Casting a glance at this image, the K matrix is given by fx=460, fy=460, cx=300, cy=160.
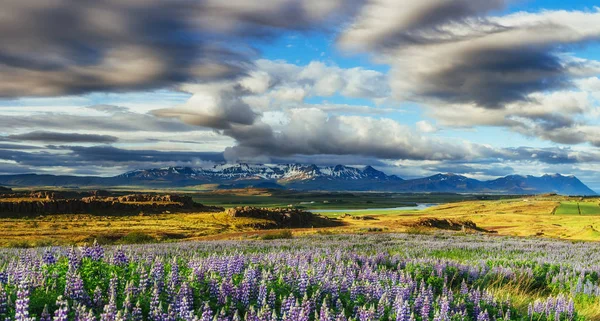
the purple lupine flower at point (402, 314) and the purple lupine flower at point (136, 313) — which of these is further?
the purple lupine flower at point (402, 314)

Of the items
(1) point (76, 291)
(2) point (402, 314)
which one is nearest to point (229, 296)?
(1) point (76, 291)

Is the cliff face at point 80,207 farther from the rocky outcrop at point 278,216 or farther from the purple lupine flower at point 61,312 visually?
the purple lupine flower at point 61,312

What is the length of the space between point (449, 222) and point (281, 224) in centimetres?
3253

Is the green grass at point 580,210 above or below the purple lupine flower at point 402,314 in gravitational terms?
below

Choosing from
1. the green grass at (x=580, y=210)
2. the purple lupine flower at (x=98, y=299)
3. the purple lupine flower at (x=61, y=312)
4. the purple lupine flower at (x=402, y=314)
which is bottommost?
the green grass at (x=580, y=210)

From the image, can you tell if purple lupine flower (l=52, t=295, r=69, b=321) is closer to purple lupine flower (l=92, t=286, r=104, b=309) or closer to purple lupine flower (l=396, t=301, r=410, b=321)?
purple lupine flower (l=92, t=286, r=104, b=309)

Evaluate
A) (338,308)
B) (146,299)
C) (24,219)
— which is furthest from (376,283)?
(24,219)

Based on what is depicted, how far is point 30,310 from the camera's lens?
22.6 feet

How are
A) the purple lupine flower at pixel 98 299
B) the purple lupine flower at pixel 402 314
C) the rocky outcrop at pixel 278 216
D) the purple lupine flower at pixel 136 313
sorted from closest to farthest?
1. the purple lupine flower at pixel 136 313
2. the purple lupine flower at pixel 402 314
3. the purple lupine flower at pixel 98 299
4. the rocky outcrop at pixel 278 216

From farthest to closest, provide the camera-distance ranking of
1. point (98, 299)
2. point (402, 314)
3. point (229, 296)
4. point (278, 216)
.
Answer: point (278, 216)
point (229, 296)
point (98, 299)
point (402, 314)

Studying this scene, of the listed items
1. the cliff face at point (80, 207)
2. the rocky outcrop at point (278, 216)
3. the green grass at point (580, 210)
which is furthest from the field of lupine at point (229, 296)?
the green grass at point (580, 210)

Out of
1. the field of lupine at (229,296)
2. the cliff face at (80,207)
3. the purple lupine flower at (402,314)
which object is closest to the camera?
the field of lupine at (229,296)

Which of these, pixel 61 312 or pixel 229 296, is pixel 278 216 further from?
pixel 61 312

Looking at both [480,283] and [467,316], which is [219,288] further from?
[480,283]
